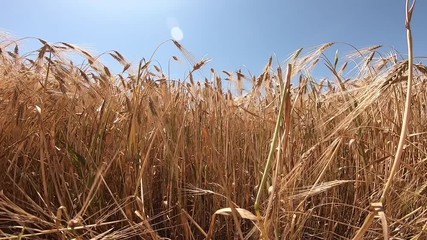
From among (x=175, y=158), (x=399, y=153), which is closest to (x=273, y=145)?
(x=399, y=153)

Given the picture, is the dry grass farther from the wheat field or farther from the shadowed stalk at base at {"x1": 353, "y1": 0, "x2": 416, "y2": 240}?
the shadowed stalk at base at {"x1": 353, "y1": 0, "x2": 416, "y2": 240}

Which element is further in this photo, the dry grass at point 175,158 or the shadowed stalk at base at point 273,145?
the dry grass at point 175,158

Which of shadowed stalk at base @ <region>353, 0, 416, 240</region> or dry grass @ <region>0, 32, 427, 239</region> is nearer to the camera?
shadowed stalk at base @ <region>353, 0, 416, 240</region>

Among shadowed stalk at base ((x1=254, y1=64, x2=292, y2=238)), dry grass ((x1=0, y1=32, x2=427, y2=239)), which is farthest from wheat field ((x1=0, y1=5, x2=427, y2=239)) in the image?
shadowed stalk at base ((x1=254, y1=64, x2=292, y2=238))

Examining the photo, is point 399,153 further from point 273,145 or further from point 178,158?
point 178,158

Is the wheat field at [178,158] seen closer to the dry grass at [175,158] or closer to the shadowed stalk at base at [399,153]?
the dry grass at [175,158]

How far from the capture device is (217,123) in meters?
1.39

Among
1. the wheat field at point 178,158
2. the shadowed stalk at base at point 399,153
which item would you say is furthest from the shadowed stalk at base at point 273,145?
the wheat field at point 178,158

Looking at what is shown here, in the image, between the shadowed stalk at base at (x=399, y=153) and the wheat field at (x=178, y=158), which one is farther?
the wheat field at (x=178, y=158)

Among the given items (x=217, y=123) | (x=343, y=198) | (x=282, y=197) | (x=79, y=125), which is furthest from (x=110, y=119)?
(x=343, y=198)

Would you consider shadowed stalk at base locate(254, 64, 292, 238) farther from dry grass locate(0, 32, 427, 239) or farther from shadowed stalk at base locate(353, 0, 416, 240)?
dry grass locate(0, 32, 427, 239)

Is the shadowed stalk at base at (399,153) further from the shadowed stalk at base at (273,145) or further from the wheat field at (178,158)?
the wheat field at (178,158)

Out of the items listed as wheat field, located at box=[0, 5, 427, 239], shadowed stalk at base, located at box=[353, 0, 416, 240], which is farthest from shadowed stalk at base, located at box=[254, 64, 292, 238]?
wheat field, located at box=[0, 5, 427, 239]

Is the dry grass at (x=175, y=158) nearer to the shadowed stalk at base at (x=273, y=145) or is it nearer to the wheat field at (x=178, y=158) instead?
the wheat field at (x=178, y=158)
